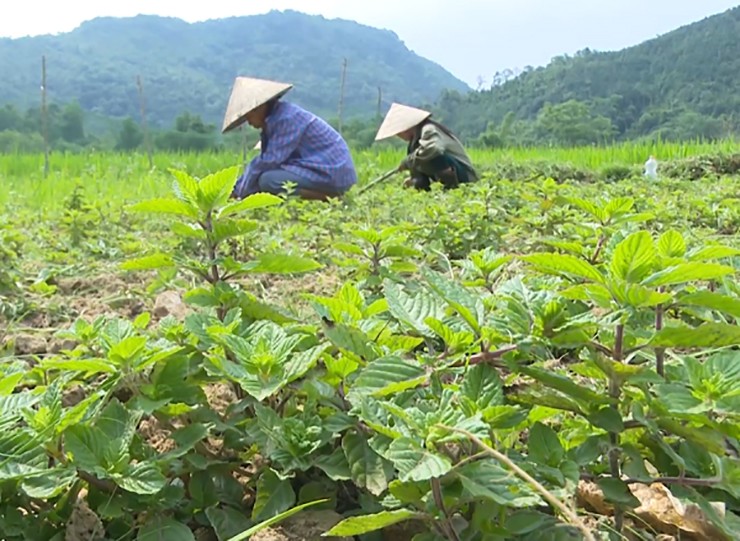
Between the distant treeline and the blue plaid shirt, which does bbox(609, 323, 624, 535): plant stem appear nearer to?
the blue plaid shirt

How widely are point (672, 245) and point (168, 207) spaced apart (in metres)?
0.70

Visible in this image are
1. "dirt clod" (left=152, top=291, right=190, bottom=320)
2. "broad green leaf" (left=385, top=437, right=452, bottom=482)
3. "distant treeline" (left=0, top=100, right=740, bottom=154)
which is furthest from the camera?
"distant treeline" (left=0, top=100, right=740, bottom=154)

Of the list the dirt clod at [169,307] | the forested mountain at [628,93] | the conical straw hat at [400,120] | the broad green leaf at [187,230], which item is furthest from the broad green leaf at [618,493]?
the forested mountain at [628,93]

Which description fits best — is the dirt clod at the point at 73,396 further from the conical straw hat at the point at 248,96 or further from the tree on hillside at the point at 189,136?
the tree on hillside at the point at 189,136

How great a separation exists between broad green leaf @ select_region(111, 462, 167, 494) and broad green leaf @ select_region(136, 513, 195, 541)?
0.22 ft

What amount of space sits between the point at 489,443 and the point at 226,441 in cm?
34

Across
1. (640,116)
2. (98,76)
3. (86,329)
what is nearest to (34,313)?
(86,329)

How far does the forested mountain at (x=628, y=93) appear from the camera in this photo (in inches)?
985

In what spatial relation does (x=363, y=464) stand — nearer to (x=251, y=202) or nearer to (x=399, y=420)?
(x=399, y=420)

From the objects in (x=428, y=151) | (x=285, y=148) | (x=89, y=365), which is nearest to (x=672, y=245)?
(x=89, y=365)

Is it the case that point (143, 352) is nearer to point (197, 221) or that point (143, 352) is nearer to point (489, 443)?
point (197, 221)

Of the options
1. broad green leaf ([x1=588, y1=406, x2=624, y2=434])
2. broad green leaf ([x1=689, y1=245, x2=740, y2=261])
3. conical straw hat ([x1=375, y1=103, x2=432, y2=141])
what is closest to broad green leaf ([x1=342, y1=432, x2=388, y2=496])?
broad green leaf ([x1=588, y1=406, x2=624, y2=434])

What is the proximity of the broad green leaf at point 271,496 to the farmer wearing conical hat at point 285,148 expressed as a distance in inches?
165

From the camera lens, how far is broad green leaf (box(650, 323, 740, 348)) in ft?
2.20
